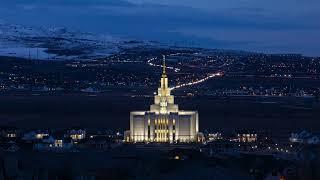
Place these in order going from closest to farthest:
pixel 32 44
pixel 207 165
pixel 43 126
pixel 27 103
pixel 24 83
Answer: pixel 207 165 → pixel 43 126 → pixel 27 103 → pixel 24 83 → pixel 32 44

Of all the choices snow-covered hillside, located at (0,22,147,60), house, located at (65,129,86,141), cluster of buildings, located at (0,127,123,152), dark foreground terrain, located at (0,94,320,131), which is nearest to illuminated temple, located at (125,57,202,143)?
cluster of buildings, located at (0,127,123,152)

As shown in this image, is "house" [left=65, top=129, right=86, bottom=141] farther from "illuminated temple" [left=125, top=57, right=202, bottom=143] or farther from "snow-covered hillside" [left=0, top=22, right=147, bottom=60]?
"snow-covered hillside" [left=0, top=22, right=147, bottom=60]

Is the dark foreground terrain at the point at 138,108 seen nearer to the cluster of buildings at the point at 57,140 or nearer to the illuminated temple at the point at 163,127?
the illuminated temple at the point at 163,127

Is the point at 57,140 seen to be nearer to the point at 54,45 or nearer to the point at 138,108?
the point at 138,108

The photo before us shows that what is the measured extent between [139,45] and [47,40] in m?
10.0

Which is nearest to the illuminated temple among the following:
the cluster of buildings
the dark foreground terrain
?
the cluster of buildings

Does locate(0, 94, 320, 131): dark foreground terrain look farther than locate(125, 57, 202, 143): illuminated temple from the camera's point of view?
Yes

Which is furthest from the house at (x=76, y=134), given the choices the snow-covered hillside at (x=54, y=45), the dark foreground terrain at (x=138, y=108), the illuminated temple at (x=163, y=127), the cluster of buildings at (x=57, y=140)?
the snow-covered hillside at (x=54, y=45)

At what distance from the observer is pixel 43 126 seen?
5472 cm

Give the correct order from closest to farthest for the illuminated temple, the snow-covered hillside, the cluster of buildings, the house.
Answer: the cluster of buildings
the house
the illuminated temple
the snow-covered hillside

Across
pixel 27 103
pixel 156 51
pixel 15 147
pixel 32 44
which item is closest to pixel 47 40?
pixel 32 44

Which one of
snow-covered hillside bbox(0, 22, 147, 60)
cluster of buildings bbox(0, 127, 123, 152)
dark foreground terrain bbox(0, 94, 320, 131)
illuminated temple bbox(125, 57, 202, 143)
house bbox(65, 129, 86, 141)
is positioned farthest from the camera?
snow-covered hillside bbox(0, 22, 147, 60)

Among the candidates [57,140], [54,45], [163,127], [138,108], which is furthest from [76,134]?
[54,45]

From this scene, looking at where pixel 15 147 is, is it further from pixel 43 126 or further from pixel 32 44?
pixel 32 44
